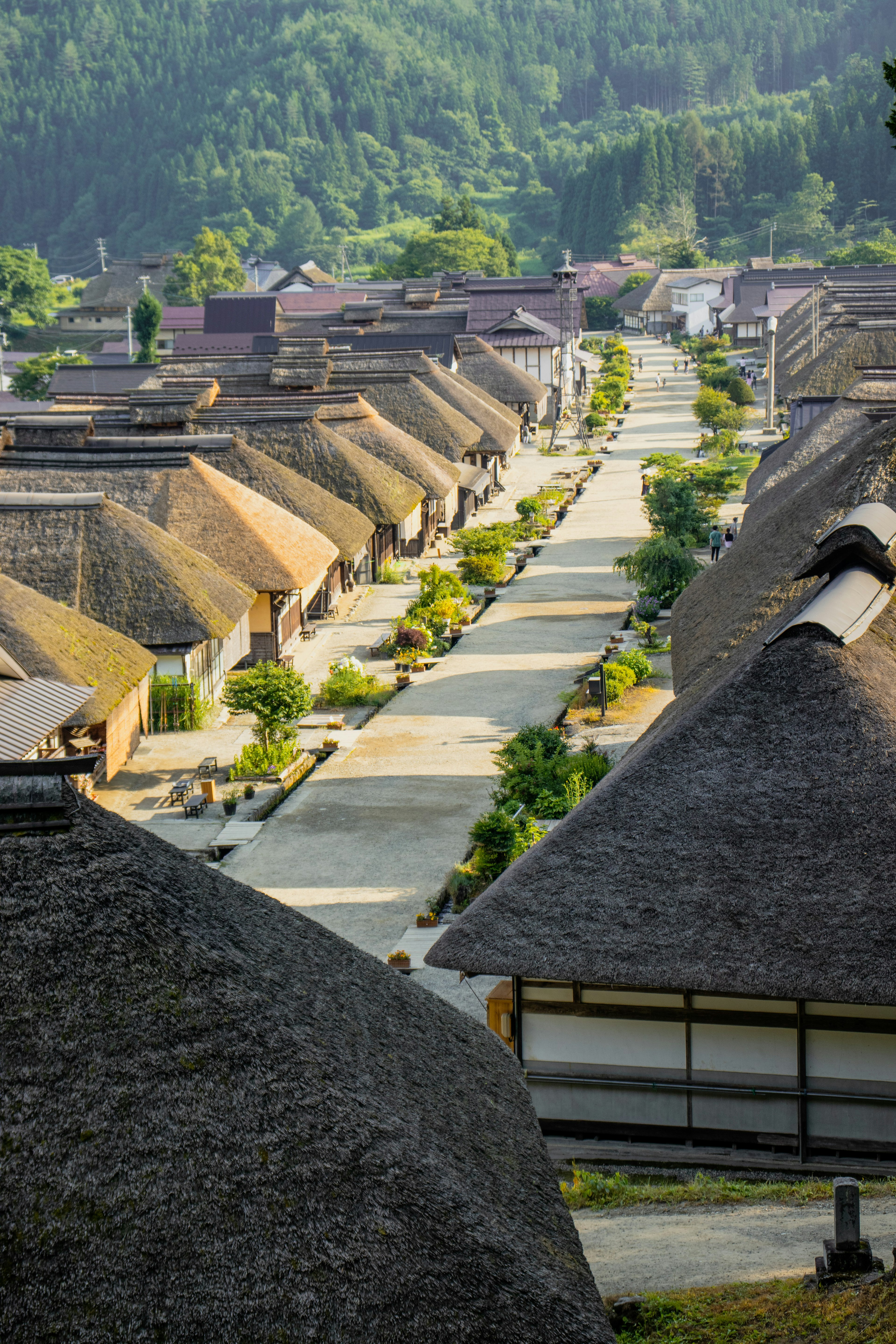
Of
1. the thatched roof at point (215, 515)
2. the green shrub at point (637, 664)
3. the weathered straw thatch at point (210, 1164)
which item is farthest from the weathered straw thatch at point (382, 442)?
the weathered straw thatch at point (210, 1164)

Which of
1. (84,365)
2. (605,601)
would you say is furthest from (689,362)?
(605,601)

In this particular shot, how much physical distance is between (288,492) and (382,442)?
27.3 feet

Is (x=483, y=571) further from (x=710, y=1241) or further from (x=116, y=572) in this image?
(x=710, y=1241)

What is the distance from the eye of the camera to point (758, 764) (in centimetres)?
1183

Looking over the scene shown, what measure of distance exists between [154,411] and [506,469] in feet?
85.5

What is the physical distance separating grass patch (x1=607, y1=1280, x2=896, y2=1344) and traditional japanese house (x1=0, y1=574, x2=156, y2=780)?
12.5 meters

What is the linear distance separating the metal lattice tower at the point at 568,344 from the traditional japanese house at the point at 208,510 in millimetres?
36435

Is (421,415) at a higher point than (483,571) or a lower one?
higher

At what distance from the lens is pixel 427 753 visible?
25109 mm

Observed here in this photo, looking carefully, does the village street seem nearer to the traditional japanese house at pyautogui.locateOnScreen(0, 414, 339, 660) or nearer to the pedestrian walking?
the traditional japanese house at pyautogui.locateOnScreen(0, 414, 339, 660)

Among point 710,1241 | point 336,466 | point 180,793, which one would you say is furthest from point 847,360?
point 710,1241

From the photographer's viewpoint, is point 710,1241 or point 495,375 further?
point 495,375

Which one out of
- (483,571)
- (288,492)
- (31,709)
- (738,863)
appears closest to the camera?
(738,863)

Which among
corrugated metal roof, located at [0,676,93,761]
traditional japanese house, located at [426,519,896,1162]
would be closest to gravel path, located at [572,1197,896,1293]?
traditional japanese house, located at [426,519,896,1162]
